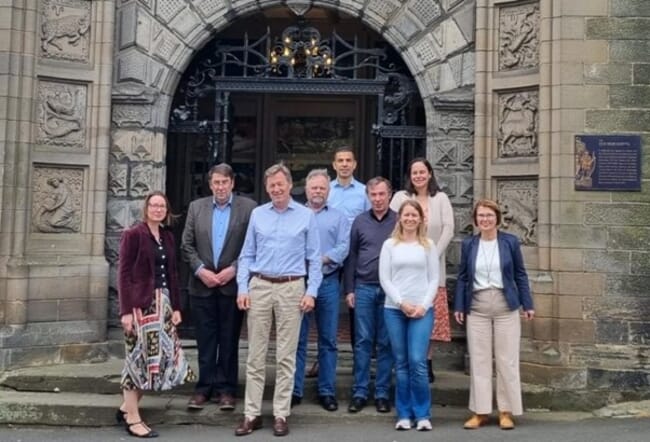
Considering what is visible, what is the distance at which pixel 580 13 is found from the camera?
7.26 m

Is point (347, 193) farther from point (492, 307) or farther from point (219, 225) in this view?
point (492, 307)

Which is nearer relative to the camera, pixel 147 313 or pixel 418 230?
pixel 147 313

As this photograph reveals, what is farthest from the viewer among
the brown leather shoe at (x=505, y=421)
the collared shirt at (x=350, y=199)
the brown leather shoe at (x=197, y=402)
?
the collared shirt at (x=350, y=199)

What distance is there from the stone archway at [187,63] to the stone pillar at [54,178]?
0.68 feet

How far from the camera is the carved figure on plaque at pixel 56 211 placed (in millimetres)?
7802

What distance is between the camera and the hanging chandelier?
8469 mm

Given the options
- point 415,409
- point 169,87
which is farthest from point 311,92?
point 415,409

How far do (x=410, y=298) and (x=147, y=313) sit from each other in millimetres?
2044

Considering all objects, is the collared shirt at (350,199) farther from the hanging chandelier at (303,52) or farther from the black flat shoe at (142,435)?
the black flat shoe at (142,435)

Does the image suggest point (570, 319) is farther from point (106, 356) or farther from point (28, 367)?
point (28, 367)

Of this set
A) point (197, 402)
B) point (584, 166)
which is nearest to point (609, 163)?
point (584, 166)

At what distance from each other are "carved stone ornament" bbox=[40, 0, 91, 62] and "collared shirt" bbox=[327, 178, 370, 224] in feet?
10.5

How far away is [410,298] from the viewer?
5.94 m

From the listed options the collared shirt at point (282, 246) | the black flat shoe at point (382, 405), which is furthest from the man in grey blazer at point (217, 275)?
→ the black flat shoe at point (382, 405)
